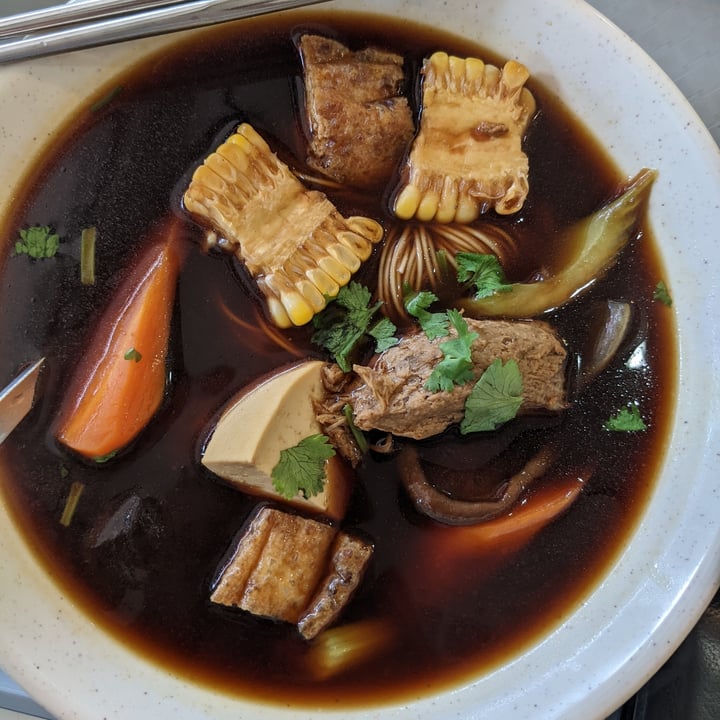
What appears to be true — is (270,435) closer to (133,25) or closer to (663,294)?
(133,25)

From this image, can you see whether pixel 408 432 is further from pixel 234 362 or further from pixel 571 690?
pixel 571 690

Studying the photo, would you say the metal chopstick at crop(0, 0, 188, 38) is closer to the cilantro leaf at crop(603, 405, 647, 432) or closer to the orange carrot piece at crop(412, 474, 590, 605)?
the orange carrot piece at crop(412, 474, 590, 605)

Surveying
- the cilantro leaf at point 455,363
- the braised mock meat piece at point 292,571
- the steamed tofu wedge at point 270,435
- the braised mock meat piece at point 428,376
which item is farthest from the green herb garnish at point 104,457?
the cilantro leaf at point 455,363

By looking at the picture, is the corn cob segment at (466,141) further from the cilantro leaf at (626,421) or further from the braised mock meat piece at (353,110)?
the cilantro leaf at (626,421)

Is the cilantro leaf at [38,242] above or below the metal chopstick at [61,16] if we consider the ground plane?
below

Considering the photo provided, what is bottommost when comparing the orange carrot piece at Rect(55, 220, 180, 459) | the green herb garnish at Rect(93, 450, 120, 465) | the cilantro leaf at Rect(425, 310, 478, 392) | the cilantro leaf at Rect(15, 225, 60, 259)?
the green herb garnish at Rect(93, 450, 120, 465)

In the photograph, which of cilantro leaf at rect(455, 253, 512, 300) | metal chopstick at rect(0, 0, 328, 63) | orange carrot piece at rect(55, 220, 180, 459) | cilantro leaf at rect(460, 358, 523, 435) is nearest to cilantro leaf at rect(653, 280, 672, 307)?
cilantro leaf at rect(455, 253, 512, 300)

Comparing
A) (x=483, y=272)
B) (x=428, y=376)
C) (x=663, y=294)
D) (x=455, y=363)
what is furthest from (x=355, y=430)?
(x=663, y=294)
